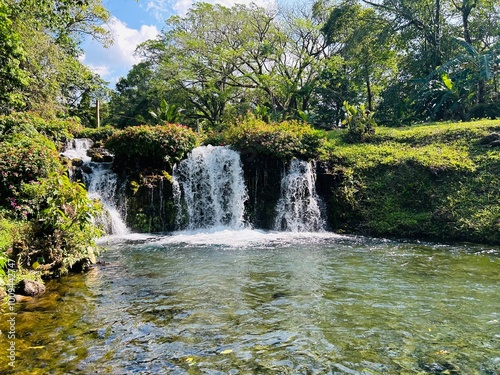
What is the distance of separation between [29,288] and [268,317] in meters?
3.92

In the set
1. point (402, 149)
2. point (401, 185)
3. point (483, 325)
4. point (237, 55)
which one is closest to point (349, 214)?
point (401, 185)

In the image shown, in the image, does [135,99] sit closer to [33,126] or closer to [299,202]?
[33,126]

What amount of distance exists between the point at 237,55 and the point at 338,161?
45.7ft

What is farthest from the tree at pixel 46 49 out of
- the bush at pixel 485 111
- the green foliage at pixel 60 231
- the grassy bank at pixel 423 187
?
the bush at pixel 485 111

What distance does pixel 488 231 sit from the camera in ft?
37.5

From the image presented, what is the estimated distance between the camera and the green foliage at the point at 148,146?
1532cm

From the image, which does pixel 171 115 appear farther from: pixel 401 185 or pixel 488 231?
pixel 488 231

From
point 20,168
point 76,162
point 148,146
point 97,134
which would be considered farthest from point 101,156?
point 20,168

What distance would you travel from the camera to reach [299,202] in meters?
15.1

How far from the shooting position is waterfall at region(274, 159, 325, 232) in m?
14.7

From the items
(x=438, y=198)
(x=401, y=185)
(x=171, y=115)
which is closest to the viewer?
(x=438, y=198)

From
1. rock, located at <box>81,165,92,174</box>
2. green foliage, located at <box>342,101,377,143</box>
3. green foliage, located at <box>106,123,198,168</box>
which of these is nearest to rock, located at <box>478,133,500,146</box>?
green foliage, located at <box>342,101,377,143</box>

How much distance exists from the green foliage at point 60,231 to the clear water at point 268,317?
0.44m

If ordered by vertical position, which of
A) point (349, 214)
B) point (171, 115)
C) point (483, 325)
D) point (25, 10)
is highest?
point (25, 10)
